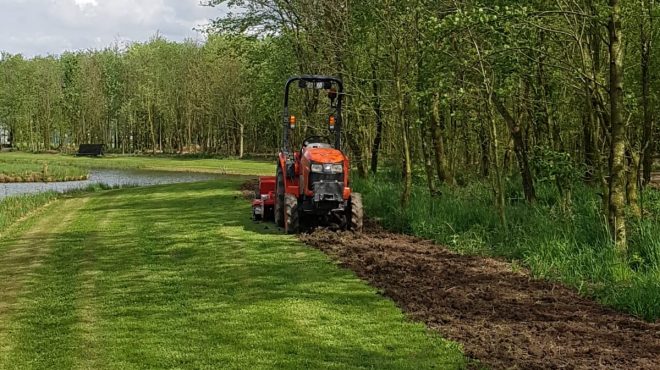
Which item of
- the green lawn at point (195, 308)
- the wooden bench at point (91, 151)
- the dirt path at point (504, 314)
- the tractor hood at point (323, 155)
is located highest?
the tractor hood at point (323, 155)

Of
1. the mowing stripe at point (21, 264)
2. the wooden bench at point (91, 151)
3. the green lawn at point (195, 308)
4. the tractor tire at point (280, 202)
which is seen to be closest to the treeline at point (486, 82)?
the tractor tire at point (280, 202)

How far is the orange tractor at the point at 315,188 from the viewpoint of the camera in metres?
10.5

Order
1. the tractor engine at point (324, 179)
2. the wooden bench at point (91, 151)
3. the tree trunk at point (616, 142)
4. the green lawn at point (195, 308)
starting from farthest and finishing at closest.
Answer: the wooden bench at point (91, 151), the tractor engine at point (324, 179), the tree trunk at point (616, 142), the green lawn at point (195, 308)

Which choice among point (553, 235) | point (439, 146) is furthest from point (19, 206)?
point (553, 235)

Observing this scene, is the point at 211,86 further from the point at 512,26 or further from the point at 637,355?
the point at 637,355

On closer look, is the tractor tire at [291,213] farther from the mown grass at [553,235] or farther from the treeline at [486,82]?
the treeline at [486,82]

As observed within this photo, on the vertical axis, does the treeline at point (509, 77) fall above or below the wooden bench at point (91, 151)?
above

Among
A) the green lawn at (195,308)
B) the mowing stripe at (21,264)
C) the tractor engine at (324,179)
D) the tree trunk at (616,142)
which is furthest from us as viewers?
the tractor engine at (324,179)

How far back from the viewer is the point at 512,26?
798 centimetres

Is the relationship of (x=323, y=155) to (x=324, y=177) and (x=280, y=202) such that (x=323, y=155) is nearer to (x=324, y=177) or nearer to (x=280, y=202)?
(x=324, y=177)

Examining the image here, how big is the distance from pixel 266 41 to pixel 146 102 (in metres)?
33.9

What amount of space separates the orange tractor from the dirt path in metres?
1.61

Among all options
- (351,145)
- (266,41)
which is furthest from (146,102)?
(351,145)

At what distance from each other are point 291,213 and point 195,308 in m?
4.54
